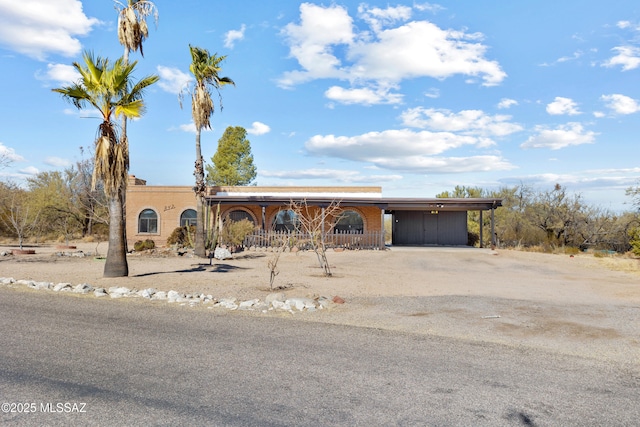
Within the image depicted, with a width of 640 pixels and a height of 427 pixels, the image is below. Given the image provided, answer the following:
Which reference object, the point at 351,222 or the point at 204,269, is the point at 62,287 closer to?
the point at 204,269

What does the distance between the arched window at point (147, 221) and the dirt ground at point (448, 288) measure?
968cm

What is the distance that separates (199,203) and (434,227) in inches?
673

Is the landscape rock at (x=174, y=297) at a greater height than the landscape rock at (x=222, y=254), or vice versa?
the landscape rock at (x=222, y=254)

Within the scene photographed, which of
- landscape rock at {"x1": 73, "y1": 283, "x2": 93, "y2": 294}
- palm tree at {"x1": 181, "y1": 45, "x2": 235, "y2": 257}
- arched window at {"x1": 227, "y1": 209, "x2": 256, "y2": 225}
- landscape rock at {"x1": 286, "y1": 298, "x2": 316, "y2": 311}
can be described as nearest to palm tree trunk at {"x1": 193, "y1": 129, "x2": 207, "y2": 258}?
palm tree at {"x1": 181, "y1": 45, "x2": 235, "y2": 257}

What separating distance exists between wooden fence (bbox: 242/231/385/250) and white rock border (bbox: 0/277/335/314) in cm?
1443

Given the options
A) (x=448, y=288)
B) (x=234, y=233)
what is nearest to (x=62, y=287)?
(x=448, y=288)

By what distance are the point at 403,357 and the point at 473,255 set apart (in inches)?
761

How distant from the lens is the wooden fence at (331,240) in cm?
2628

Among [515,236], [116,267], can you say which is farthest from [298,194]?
[116,267]

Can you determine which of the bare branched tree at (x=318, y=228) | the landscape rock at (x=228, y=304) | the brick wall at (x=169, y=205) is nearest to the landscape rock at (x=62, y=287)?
the landscape rock at (x=228, y=304)

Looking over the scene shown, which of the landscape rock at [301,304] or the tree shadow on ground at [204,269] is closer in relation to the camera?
the landscape rock at [301,304]

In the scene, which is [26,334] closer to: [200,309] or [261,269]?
[200,309]

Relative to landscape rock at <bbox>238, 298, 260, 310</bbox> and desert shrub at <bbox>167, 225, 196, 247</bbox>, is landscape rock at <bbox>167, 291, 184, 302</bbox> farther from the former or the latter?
desert shrub at <bbox>167, 225, 196, 247</bbox>

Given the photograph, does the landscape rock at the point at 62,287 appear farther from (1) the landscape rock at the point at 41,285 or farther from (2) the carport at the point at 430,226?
(2) the carport at the point at 430,226
